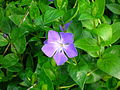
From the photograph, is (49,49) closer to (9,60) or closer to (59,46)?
(59,46)

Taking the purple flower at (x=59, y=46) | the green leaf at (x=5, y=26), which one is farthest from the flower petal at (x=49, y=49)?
the green leaf at (x=5, y=26)

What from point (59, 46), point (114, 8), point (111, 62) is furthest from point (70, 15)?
point (114, 8)

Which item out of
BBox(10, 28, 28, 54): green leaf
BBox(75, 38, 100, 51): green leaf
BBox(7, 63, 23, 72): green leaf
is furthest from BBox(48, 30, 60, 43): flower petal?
BBox(7, 63, 23, 72): green leaf

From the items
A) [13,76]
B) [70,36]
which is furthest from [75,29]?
[13,76]

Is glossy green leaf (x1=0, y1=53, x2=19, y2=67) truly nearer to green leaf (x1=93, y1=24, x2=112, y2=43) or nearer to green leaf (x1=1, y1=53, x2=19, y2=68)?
green leaf (x1=1, y1=53, x2=19, y2=68)

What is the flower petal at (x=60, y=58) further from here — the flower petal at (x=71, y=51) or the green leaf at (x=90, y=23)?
the green leaf at (x=90, y=23)
